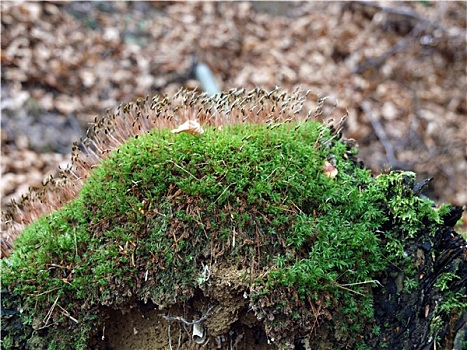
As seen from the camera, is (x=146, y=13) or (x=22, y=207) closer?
(x=22, y=207)

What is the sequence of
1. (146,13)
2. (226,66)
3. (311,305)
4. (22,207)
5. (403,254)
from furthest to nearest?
(146,13) < (226,66) < (22,207) < (403,254) < (311,305)

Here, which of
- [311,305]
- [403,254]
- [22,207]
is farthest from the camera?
[22,207]

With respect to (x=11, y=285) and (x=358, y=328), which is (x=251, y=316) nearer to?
(x=358, y=328)

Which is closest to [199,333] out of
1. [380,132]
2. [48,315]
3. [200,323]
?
[200,323]

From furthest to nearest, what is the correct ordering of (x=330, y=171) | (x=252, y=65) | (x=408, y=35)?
(x=408, y=35), (x=252, y=65), (x=330, y=171)

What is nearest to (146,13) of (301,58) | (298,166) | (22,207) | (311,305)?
(301,58)

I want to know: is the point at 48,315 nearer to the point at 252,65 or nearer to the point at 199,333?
the point at 199,333

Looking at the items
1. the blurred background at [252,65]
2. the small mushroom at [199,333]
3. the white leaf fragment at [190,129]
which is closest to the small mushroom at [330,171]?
the white leaf fragment at [190,129]
